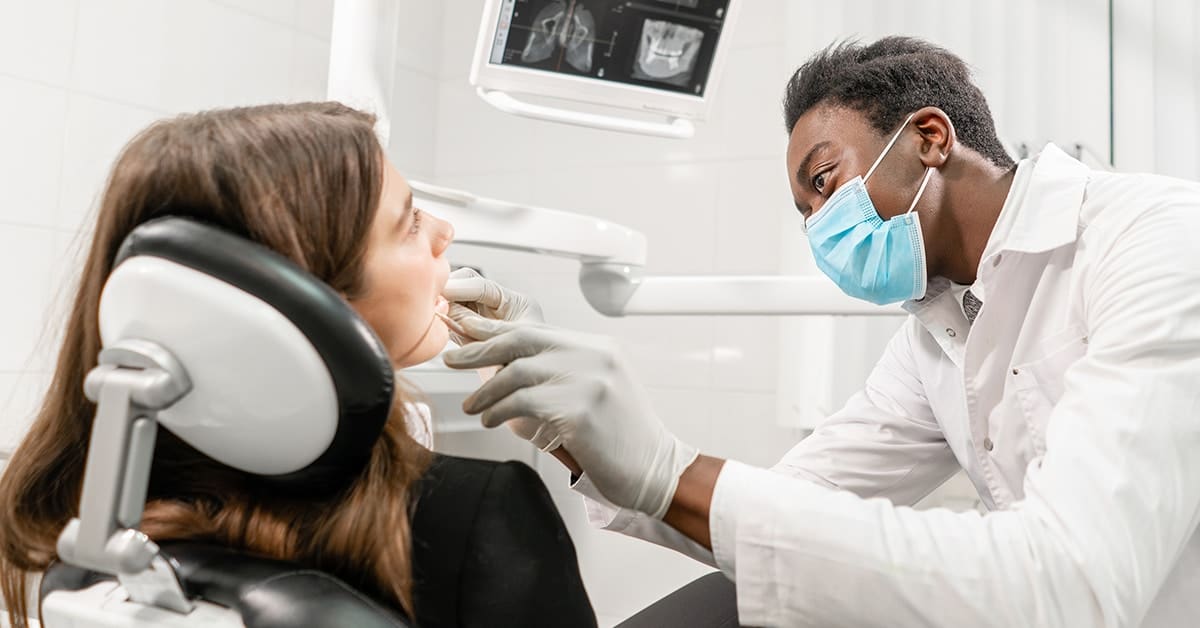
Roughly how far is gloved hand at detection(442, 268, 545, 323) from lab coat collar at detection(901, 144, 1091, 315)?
0.69 m

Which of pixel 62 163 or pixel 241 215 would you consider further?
pixel 62 163

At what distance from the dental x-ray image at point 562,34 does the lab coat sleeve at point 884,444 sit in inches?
31.2

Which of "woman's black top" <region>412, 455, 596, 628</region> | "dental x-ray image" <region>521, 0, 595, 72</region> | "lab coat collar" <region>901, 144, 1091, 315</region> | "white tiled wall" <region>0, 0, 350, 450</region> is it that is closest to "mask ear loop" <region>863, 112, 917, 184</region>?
"lab coat collar" <region>901, 144, 1091, 315</region>

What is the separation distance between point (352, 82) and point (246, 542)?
891mm

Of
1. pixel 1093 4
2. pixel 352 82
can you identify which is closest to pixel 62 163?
pixel 352 82

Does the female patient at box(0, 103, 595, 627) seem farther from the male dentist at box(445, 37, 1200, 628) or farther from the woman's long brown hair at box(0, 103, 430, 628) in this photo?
the male dentist at box(445, 37, 1200, 628)

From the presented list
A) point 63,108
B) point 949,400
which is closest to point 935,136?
point 949,400

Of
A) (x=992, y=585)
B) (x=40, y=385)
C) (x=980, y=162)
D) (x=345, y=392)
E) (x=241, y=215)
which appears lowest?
(x=40, y=385)

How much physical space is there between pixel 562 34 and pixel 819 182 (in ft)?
1.84

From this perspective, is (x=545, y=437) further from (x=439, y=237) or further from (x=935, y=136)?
(x=935, y=136)

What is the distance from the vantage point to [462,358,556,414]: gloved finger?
0.95 metres

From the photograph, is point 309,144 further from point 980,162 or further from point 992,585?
point 980,162

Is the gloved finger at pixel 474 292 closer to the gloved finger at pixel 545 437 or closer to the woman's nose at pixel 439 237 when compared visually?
the woman's nose at pixel 439 237

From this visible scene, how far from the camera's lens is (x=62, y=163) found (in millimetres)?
2033
